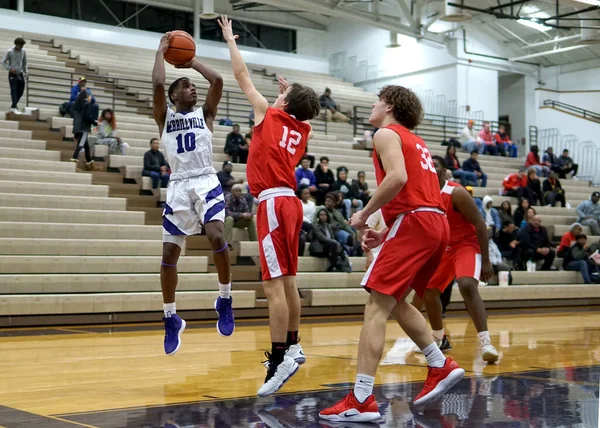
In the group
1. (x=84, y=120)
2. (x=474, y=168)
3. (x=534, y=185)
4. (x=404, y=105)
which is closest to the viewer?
(x=404, y=105)

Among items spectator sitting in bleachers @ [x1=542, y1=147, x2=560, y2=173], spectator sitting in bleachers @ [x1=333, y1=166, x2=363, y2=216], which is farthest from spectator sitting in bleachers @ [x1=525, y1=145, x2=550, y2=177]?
spectator sitting in bleachers @ [x1=333, y1=166, x2=363, y2=216]

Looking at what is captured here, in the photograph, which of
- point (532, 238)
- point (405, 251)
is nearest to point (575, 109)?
A: point (532, 238)

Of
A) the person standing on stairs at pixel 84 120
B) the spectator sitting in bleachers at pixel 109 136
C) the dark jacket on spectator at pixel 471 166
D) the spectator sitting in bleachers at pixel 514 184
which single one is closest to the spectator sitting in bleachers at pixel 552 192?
the spectator sitting in bleachers at pixel 514 184

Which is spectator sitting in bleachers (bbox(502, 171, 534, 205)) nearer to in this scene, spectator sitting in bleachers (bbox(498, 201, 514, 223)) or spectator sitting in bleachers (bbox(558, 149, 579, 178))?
spectator sitting in bleachers (bbox(498, 201, 514, 223))

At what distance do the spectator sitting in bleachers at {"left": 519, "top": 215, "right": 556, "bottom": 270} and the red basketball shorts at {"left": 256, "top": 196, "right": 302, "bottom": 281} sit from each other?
11.9m

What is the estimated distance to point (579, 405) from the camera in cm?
471

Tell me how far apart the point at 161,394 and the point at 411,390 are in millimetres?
1562

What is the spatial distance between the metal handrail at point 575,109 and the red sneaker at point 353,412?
85.9ft

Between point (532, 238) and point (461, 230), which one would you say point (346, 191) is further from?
point (461, 230)

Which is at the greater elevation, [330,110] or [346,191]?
[330,110]

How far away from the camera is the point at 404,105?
15.1ft

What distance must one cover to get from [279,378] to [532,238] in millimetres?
12702

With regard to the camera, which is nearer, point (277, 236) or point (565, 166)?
point (277, 236)

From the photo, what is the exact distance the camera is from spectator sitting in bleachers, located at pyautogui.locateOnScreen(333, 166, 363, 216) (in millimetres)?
15078
